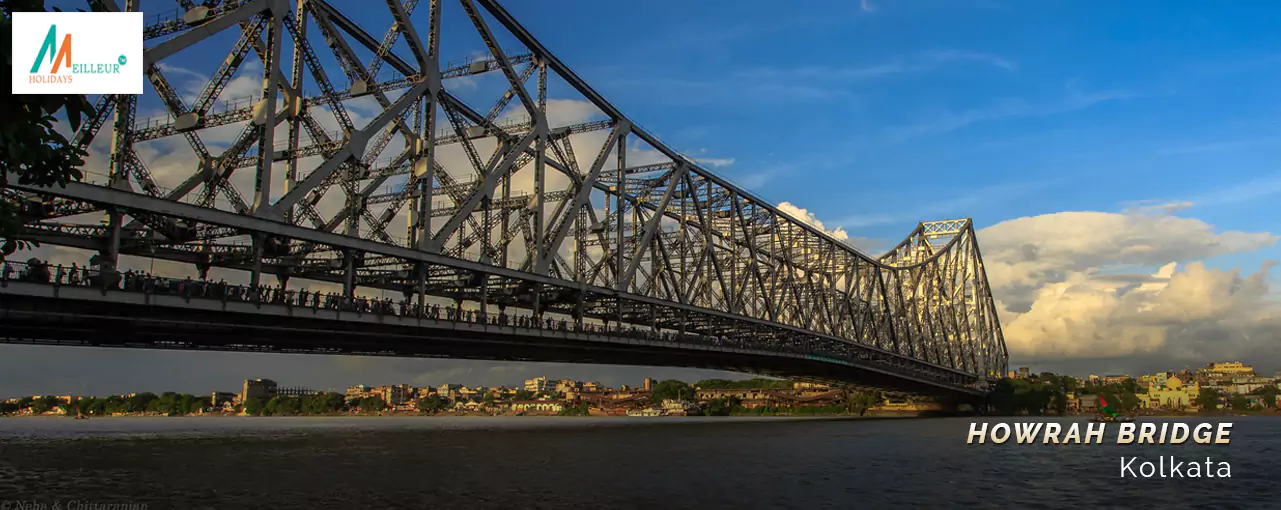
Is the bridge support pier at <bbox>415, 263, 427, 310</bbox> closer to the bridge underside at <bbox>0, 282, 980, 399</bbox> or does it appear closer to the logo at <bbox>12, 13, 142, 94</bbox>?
the bridge underside at <bbox>0, 282, 980, 399</bbox>

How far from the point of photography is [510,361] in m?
85.9

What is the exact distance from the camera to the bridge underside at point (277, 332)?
41.1 metres

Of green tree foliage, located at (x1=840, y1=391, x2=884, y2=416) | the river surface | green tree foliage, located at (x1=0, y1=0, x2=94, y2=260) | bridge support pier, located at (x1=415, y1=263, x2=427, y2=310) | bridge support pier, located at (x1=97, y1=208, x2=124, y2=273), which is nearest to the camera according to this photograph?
green tree foliage, located at (x1=0, y1=0, x2=94, y2=260)

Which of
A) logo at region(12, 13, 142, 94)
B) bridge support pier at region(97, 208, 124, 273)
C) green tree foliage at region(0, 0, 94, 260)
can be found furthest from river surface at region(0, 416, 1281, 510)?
green tree foliage at region(0, 0, 94, 260)

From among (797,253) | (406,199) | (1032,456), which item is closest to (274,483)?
(406,199)

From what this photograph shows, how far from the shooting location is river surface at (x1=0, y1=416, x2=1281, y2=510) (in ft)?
105

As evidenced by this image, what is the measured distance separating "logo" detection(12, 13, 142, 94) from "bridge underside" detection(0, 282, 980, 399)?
2095 cm

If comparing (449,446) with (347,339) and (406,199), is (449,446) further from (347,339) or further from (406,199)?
(406,199)

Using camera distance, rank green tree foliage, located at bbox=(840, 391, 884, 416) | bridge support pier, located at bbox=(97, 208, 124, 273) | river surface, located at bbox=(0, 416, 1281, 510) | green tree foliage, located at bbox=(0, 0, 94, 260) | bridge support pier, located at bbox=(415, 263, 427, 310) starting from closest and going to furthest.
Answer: green tree foliage, located at bbox=(0, 0, 94, 260), river surface, located at bbox=(0, 416, 1281, 510), bridge support pier, located at bbox=(97, 208, 124, 273), bridge support pier, located at bbox=(415, 263, 427, 310), green tree foliage, located at bbox=(840, 391, 884, 416)

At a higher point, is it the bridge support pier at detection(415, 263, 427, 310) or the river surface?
the bridge support pier at detection(415, 263, 427, 310)

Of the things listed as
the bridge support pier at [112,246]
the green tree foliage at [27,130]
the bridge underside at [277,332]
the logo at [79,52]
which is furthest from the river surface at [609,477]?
the green tree foliage at [27,130]

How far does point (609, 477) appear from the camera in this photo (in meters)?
40.6

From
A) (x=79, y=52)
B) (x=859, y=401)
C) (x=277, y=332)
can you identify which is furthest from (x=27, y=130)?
(x=859, y=401)

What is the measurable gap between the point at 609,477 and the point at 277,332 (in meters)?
24.5
